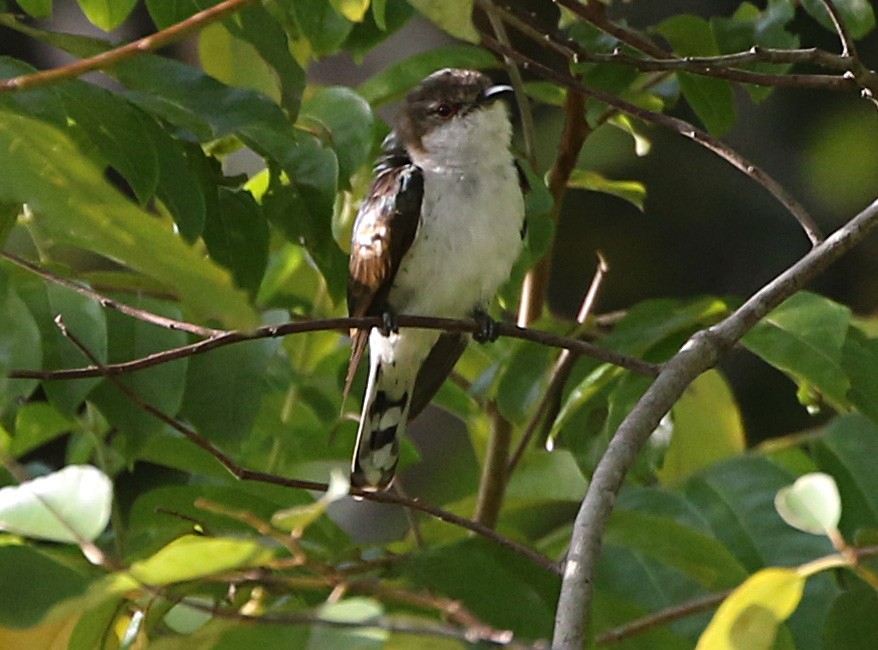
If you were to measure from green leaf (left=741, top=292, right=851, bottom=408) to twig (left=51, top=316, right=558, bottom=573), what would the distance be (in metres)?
0.65

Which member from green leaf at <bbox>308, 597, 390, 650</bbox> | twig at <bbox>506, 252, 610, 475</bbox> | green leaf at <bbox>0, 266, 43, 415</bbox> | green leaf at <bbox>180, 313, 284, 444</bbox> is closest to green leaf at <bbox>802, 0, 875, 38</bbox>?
twig at <bbox>506, 252, 610, 475</bbox>

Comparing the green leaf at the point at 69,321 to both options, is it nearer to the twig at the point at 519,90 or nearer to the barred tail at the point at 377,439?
the barred tail at the point at 377,439

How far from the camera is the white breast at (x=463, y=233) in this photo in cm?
345

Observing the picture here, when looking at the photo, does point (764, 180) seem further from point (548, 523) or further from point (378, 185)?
point (548, 523)

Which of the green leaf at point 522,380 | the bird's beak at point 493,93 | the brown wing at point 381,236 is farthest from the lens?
the bird's beak at point 493,93

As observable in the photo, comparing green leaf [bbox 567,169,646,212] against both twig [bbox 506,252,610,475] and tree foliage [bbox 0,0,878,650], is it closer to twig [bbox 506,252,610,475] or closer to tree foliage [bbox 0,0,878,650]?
tree foliage [bbox 0,0,878,650]

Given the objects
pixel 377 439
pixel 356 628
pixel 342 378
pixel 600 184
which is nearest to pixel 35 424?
pixel 342 378

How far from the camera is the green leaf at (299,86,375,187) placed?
257cm

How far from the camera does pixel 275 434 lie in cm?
310

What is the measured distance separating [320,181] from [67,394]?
589mm

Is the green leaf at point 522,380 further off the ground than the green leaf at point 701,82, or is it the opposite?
the green leaf at point 701,82

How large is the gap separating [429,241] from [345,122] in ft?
3.05

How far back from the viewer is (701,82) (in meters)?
2.94

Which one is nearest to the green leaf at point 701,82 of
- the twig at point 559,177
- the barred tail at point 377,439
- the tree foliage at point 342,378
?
the tree foliage at point 342,378
